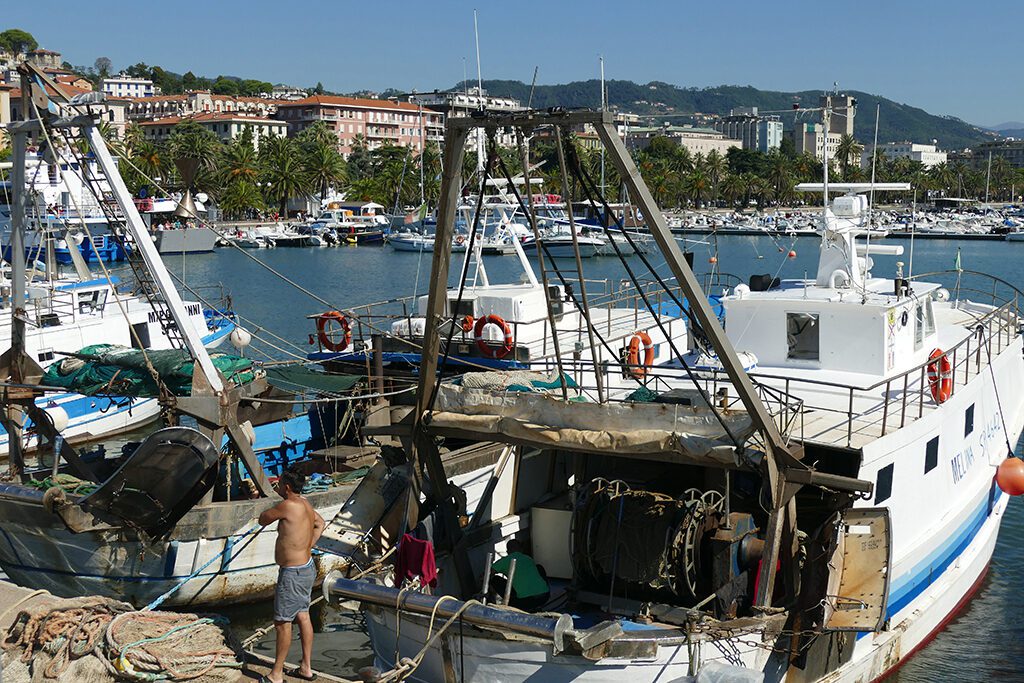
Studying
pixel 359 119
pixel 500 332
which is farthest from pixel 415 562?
pixel 359 119

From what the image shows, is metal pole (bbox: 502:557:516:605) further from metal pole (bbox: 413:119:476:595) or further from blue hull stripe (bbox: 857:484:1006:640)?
blue hull stripe (bbox: 857:484:1006:640)

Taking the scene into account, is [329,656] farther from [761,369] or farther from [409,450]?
[761,369]

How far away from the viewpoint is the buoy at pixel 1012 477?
14.6 m

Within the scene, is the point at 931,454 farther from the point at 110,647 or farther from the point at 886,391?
the point at 110,647

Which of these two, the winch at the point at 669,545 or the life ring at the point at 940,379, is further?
the life ring at the point at 940,379

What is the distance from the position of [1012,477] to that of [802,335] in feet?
11.2

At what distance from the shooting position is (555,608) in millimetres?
12367

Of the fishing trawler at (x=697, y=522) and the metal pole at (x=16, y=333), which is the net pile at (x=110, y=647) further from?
the metal pole at (x=16, y=333)

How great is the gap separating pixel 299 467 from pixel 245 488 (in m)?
1.41

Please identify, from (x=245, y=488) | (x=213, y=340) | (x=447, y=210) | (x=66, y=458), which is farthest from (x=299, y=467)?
(x=213, y=340)

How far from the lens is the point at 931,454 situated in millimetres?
13648

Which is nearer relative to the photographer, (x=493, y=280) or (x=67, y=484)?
(x=67, y=484)

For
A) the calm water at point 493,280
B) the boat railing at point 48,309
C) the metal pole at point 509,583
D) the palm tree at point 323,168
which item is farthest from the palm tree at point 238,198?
the metal pole at point 509,583

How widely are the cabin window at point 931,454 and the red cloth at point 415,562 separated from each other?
6.38 m
